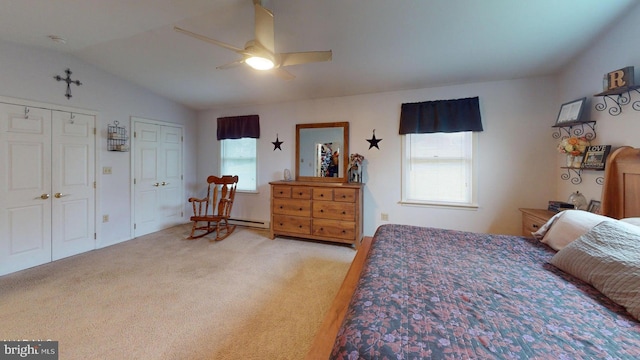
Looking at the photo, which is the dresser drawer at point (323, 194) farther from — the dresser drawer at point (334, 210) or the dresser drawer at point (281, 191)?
the dresser drawer at point (281, 191)

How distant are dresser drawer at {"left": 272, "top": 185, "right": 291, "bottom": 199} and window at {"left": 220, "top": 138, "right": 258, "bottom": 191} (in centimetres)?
87

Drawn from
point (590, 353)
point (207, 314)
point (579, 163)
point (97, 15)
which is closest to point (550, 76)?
point (579, 163)

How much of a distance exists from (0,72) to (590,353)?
16.9 ft

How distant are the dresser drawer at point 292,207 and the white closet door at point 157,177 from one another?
2.28m

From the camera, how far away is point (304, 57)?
2.07 metres

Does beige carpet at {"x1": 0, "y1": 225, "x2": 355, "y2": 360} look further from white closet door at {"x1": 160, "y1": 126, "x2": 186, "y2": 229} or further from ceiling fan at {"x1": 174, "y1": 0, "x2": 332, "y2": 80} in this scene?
ceiling fan at {"x1": 174, "y1": 0, "x2": 332, "y2": 80}

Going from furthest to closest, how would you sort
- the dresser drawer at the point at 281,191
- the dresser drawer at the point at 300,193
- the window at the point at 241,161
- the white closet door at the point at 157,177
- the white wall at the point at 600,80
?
1. the window at the point at 241,161
2. the white closet door at the point at 157,177
3. the dresser drawer at the point at 281,191
4. the dresser drawer at the point at 300,193
5. the white wall at the point at 600,80

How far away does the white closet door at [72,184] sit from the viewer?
10.2 ft

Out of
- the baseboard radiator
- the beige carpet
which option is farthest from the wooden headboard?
the baseboard radiator

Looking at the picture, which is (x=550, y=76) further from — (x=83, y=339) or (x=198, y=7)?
(x=83, y=339)

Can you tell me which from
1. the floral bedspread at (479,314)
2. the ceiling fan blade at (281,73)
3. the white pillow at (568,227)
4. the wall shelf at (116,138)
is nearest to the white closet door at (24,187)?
the wall shelf at (116,138)

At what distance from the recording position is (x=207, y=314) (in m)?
2.00

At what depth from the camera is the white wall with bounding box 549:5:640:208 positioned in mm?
1931

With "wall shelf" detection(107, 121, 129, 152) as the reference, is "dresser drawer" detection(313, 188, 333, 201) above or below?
below
